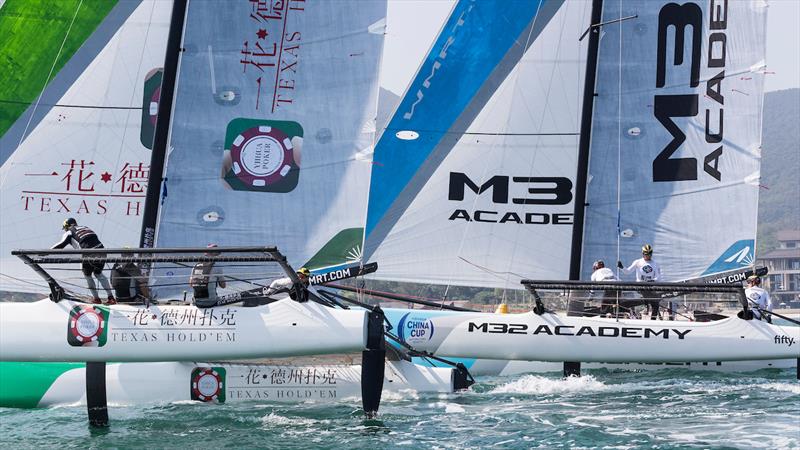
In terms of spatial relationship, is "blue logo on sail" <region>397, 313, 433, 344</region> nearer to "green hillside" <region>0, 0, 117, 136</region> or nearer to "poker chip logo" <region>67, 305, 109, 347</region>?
"poker chip logo" <region>67, 305, 109, 347</region>

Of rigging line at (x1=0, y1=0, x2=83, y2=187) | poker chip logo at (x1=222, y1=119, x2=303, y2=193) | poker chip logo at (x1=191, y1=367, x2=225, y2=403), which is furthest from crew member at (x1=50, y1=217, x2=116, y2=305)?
poker chip logo at (x1=222, y1=119, x2=303, y2=193)

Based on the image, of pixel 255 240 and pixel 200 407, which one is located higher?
pixel 255 240

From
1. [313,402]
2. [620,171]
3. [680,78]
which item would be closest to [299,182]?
[313,402]

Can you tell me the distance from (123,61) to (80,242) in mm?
3536

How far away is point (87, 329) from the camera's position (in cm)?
1310

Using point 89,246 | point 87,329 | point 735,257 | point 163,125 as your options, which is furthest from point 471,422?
point 735,257

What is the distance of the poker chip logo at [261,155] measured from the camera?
17.1 meters

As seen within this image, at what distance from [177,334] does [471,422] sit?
350 centimetres

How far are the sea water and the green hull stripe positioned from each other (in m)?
0.19

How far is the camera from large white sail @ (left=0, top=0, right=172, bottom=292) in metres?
16.2

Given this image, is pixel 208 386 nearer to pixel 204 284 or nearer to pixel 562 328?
pixel 204 284

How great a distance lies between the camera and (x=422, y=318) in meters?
17.7

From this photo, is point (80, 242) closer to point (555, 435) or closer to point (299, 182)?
point (299, 182)

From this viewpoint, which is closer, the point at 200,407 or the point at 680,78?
the point at 200,407
